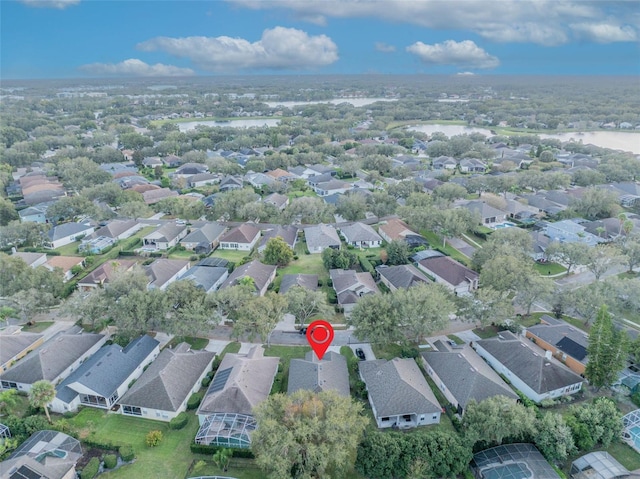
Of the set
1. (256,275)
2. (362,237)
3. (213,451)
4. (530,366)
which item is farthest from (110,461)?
(362,237)

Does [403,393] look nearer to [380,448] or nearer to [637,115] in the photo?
[380,448]

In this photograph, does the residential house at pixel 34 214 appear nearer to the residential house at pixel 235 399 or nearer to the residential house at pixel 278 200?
the residential house at pixel 278 200

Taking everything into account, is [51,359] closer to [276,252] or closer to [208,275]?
[208,275]

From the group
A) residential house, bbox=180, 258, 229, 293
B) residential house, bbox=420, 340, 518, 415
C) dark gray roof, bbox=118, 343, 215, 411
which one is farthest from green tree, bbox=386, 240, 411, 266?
dark gray roof, bbox=118, 343, 215, 411

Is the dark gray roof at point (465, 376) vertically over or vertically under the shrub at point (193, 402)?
over

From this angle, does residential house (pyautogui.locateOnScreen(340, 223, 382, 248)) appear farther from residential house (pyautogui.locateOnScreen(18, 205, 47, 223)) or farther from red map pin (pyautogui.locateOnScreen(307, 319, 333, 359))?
residential house (pyautogui.locateOnScreen(18, 205, 47, 223))

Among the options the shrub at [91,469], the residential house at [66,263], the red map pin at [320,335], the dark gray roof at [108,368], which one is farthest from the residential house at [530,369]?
the residential house at [66,263]

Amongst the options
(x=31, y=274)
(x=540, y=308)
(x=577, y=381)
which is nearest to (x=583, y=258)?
(x=540, y=308)
